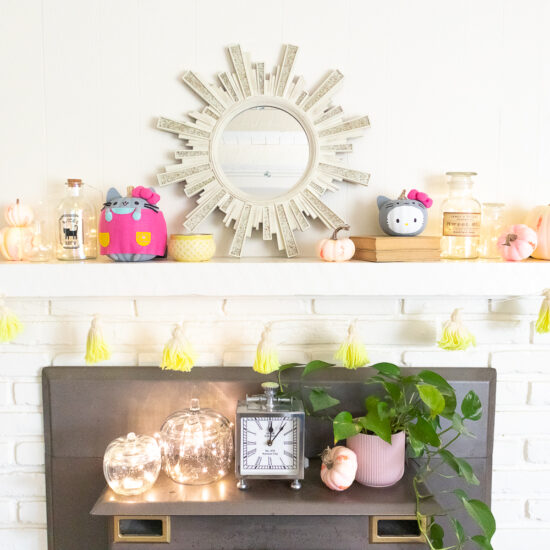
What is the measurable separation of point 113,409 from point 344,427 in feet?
1.79

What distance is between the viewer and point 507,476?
1420 millimetres

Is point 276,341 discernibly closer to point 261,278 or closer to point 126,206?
point 261,278

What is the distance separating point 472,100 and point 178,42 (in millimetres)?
697

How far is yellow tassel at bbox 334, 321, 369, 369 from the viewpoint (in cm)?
129

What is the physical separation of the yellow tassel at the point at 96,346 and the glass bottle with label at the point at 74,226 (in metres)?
0.16

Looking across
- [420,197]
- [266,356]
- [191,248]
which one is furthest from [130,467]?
[420,197]

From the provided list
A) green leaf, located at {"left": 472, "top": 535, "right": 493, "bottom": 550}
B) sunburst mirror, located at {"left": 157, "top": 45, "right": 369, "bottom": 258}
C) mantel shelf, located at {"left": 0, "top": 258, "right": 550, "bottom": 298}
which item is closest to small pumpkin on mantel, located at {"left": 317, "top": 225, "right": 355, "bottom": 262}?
mantel shelf, located at {"left": 0, "top": 258, "right": 550, "bottom": 298}

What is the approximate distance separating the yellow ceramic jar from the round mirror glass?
19 cm

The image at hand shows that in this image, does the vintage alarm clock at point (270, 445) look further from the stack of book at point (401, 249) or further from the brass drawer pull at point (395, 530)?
the stack of book at point (401, 249)

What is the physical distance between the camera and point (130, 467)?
1183 millimetres

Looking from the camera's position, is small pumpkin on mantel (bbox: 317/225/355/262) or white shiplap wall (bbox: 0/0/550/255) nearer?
small pumpkin on mantel (bbox: 317/225/355/262)

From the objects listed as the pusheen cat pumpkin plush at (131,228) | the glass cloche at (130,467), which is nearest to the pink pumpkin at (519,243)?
the pusheen cat pumpkin plush at (131,228)

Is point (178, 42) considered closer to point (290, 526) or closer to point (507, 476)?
point (290, 526)

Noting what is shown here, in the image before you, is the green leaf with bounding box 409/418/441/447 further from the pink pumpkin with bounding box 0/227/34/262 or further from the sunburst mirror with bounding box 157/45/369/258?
the pink pumpkin with bounding box 0/227/34/262
